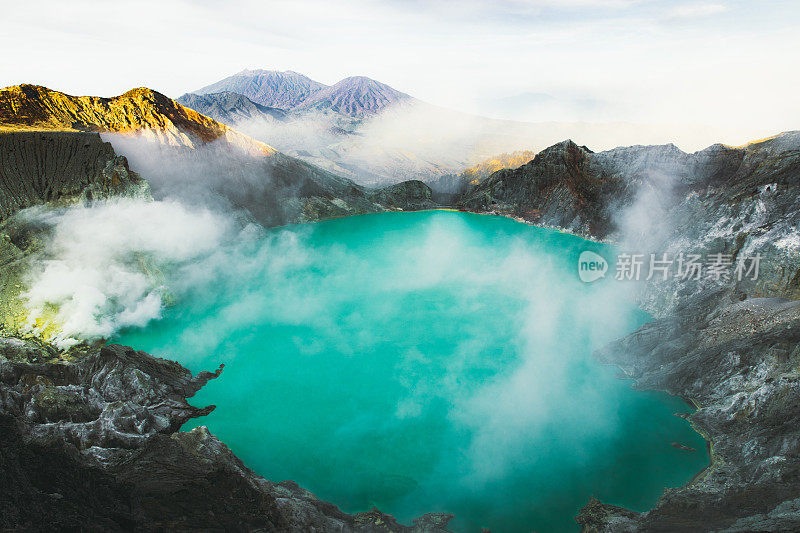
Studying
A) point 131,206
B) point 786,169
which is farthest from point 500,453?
point 131,206

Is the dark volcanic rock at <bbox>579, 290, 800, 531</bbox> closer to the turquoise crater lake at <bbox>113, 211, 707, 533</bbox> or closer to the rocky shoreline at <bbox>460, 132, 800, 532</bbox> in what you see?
the rocky shoreline at <bbox>460, 132, 800, 532</bbox>

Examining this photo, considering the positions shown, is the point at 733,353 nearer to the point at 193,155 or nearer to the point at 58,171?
the point at 58,171

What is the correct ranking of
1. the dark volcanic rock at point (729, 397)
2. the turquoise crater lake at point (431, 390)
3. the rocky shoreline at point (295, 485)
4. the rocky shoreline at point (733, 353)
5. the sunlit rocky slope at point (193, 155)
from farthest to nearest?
the sunlit rocky slope at point (193, 155), the turquoise crater lake at point (431, 390), the rocky shoreline at point (733, 353), the dark volcanic rock at point (729, 397), the rocky shoreline at point (295, 485)

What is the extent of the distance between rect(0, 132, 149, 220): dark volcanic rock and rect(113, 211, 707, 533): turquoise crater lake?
8.07 metres

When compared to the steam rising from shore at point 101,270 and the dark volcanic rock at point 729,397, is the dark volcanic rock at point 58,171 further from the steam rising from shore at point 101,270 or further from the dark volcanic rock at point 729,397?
the dark volcanic rock at point 729,397

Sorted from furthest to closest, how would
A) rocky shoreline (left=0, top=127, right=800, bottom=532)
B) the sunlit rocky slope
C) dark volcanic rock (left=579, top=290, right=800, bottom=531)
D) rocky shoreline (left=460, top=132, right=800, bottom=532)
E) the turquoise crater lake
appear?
the sunlit rocky slope → the turquoise crater lake → rocky shoreline (left=460, top=132, right=800, bottom=532) → dark volcanic rock (left=579, top=290, right=800, bottom=531) → rocky shoreline (left=0, top=127, right=800, bottom=532)

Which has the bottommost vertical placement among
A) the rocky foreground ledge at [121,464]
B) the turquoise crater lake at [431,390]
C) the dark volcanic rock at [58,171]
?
the rocky foreground ledge at [121,464]

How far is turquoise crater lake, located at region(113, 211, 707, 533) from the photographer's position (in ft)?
48.5

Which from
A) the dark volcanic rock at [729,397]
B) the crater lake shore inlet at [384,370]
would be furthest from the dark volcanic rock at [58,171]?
the dark volcanic rock at [729,397]

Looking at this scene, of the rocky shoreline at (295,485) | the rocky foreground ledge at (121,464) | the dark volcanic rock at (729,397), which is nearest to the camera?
the rocky foreground ledge at (121,464)

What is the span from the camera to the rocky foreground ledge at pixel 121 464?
29.1ft

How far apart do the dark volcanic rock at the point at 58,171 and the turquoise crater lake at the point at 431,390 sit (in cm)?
807

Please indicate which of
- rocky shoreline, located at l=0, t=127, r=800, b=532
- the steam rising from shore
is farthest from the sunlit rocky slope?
rocky shoreline, located at l=0, t=127, r=800, b=532

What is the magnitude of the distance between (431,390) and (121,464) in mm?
13320
